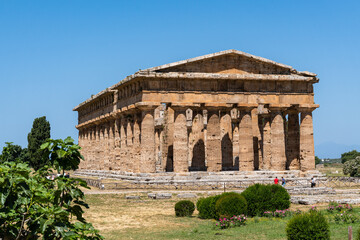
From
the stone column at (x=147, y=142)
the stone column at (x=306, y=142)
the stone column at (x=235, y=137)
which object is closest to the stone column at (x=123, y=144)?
the stone column at (x=147, y=142)

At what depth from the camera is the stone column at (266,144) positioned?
152 ft

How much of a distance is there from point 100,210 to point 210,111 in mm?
19822

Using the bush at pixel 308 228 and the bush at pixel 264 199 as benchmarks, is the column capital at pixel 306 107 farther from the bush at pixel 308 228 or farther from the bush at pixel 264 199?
the bush at pixel 308 228

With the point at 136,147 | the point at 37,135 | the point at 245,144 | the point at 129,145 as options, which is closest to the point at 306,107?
the point at 245,144

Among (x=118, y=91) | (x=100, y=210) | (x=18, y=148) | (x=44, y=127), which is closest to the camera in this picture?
(x=100, y=210)

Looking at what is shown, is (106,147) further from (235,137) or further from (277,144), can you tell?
(277,144)

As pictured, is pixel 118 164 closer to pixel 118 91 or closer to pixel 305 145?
pixel 118 91

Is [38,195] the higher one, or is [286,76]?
[286,76]

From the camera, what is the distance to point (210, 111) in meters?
42.4

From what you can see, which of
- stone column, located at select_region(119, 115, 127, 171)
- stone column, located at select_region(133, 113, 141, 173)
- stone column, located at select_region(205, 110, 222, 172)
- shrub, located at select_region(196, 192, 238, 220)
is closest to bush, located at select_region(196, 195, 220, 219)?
shrub, located at select_region(196, 192, 238, 220)

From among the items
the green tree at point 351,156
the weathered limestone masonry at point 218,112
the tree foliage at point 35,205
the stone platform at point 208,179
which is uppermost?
the weathered limestone masonry at point 218,112

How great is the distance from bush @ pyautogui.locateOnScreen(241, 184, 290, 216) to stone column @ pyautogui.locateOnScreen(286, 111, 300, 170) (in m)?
→ 23.4

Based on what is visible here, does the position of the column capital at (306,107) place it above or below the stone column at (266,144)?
above

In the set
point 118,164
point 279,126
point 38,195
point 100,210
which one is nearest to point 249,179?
point 279,126
